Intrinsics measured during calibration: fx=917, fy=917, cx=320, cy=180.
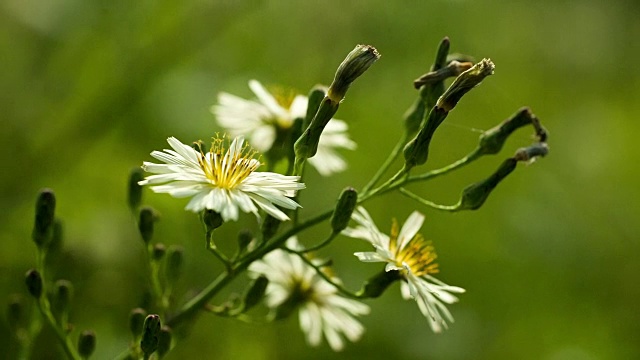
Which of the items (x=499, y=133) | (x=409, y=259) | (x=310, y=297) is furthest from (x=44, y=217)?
(x=499, y=133)

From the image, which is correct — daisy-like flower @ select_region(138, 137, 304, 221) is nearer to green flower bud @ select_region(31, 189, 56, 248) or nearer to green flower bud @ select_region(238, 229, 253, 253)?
green flower bud @ select_region(238, 229, 253, 253)

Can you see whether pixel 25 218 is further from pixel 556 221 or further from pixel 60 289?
pixel 556 221

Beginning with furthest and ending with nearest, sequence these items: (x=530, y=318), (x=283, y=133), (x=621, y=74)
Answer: (x=621, y=74)
(x=530, y=318)
(x=283, y=133)

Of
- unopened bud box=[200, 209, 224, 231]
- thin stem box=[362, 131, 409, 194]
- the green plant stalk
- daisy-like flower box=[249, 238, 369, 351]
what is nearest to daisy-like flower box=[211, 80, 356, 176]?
daisy-like flower box=[249, 238, 369, 351]

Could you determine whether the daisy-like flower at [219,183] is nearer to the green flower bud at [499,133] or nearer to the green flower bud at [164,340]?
the green flower bud at [164,340]

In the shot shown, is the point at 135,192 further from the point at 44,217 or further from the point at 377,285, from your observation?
the point at 377,285

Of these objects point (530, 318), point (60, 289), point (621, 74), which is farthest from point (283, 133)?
point (621, 74)
